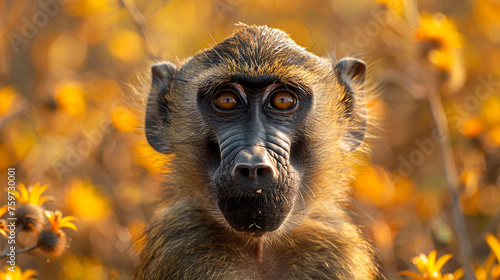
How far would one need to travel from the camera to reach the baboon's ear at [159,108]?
4547 millimetres

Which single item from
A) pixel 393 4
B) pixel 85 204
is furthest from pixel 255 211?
pixel 393 4

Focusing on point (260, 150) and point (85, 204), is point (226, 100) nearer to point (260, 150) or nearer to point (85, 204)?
point (260, 150)

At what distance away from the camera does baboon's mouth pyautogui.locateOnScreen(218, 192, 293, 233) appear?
11.2 feet

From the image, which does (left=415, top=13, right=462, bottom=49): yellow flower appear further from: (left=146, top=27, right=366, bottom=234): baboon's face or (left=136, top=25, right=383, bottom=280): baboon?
(left=136, top=25, right=383, bottom=280): baboon

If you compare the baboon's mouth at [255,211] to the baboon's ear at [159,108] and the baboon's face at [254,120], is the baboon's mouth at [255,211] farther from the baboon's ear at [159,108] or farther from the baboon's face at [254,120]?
the baboon's ear at [159,108]

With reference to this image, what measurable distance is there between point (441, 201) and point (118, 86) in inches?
168

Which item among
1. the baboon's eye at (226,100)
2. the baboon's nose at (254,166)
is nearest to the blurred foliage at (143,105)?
the baboon's eye at (226,100)

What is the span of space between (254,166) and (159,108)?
1629 mm

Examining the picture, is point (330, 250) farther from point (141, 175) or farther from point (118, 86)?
point (118, 86)

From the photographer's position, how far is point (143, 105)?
517cm

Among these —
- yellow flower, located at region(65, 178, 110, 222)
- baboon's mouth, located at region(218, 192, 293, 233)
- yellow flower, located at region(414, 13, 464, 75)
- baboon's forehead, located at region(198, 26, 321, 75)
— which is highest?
yellow flower, located at region(414, 13, 464, 75)

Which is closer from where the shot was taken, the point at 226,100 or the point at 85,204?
the point at 226,100

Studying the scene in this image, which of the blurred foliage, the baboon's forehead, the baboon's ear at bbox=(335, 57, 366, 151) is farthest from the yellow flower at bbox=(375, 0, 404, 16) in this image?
the baboon's forehead

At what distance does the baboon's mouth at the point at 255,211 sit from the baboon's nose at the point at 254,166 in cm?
13
